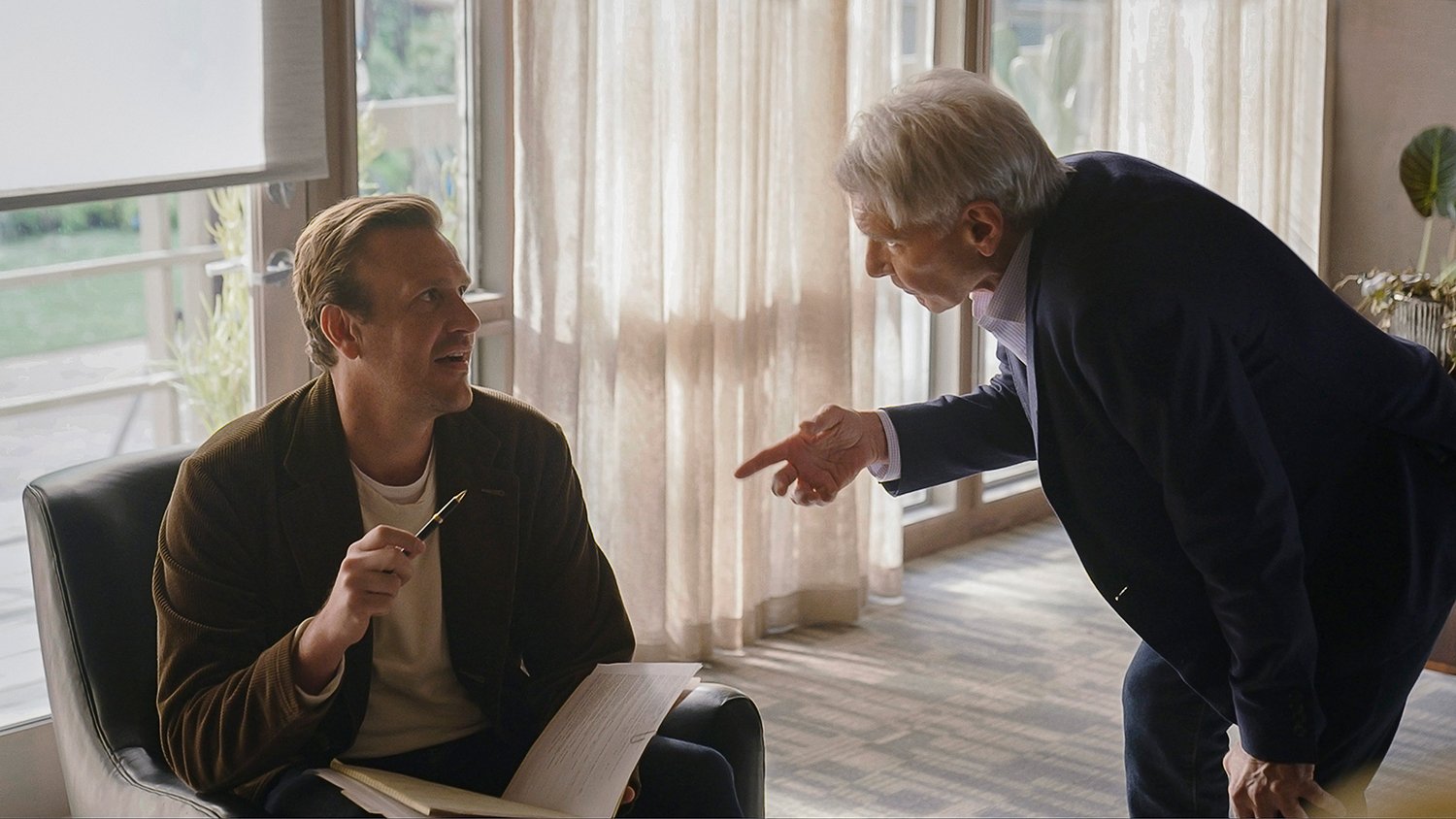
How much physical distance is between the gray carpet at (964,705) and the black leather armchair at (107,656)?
121 centimetres

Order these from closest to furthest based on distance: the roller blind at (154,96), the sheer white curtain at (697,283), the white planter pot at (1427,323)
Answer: the roller blind at (154,96)
the sheer white curtain at (697,283)
the white planter pot at (1427,323)

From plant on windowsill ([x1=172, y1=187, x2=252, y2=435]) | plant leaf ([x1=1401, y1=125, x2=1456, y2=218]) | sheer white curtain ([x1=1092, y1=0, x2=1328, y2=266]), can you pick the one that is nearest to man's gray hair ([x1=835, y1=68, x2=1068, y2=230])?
plant on windowsill ([x1=172, y1=187, x2=252, y2=435])

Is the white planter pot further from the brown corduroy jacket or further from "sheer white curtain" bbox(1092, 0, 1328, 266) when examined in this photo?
the brown corduroy jacket

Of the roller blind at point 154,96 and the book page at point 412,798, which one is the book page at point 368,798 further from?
the roller blind at point 154,96

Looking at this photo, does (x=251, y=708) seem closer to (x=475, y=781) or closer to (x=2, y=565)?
(x=475, y=781)

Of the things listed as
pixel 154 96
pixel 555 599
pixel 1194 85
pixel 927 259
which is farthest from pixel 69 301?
pixel 1194 85

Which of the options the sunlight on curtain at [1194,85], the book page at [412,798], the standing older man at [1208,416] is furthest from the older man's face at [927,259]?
the sunlight on curtain at [1194,85]

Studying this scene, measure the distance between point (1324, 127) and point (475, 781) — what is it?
16.8 feet

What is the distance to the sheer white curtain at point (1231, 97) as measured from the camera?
5184 mm

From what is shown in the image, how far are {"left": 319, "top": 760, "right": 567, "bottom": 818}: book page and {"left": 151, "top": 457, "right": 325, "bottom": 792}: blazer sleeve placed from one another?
0.25ft

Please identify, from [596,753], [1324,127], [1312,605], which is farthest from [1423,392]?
[1324,127]

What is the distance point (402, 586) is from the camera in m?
1.77

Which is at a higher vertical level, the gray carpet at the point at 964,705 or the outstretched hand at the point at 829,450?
the outstretched hand at the point at 829,450

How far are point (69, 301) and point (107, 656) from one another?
1.18m
